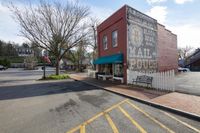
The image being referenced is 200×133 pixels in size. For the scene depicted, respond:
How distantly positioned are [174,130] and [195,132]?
22.5 inches

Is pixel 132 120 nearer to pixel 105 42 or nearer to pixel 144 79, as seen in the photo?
pixel 144 79

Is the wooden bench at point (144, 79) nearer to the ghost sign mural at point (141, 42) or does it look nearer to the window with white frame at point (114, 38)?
the ghost sign mural at point (141, 42)

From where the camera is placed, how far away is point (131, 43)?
51.9 ft

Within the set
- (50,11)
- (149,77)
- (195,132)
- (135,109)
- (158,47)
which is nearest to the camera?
(195,132)

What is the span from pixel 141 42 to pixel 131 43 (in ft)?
7.23

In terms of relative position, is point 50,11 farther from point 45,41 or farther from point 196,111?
point 196,111

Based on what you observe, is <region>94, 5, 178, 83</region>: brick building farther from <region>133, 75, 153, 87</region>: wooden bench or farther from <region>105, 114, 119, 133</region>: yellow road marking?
<region>105, 114, 119, 133</region>: yellow road marking

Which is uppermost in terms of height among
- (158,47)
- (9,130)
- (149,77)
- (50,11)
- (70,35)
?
(50,11)

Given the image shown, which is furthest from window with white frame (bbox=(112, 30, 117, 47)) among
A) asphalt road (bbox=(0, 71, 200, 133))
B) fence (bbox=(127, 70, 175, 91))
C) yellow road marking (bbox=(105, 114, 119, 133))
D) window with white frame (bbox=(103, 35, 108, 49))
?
yellow road marking (bbox=(105, 114, 119, 133))

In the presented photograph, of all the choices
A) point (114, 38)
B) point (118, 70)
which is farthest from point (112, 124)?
point (114, 38)

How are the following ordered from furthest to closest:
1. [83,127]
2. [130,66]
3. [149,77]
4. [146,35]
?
[146,35]
[130,66]
[149,77]
[83,127]

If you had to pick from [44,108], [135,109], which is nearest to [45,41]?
[44,108]

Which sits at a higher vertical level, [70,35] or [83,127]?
[70,35]

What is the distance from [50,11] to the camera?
2358cm
